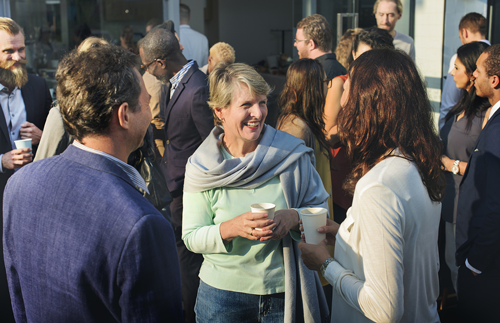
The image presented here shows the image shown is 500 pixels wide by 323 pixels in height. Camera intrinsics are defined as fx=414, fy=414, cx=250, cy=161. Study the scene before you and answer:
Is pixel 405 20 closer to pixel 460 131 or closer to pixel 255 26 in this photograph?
pixel 460 131

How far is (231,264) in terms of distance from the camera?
1.96 m

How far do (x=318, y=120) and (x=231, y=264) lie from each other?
141 centimetres

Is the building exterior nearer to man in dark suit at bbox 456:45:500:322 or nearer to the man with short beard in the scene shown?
the man with short beard

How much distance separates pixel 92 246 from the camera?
109 centimetres

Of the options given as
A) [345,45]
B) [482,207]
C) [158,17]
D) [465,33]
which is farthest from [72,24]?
[482,207]

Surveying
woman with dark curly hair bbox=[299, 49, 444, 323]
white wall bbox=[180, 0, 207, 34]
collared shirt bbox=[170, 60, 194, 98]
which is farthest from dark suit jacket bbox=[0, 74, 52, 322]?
white wall bbox=[180, 0, 207, 34]

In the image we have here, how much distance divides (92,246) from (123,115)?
390 millimetres

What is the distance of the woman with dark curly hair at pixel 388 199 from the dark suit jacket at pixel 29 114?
2.41 meters

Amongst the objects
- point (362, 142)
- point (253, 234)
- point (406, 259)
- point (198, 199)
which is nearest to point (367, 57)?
point (362, 142)

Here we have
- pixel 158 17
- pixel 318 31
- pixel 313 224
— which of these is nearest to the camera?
pixel 313 224

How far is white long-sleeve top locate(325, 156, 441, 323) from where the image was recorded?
1.31 m

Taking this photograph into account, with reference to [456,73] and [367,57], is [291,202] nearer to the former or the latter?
[367,57]

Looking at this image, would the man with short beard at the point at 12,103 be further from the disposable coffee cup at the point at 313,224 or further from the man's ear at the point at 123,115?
the disposable coffee cup at the point at 313,224

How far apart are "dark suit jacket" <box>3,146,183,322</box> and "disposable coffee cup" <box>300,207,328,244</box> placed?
0.69m
